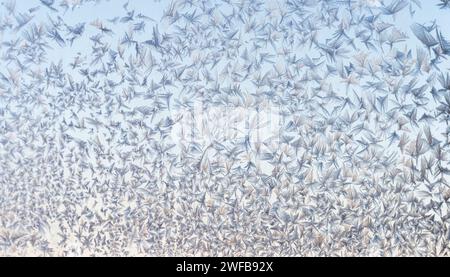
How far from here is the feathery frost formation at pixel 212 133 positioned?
1.79 m

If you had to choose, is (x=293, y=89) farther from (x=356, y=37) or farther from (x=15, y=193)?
(x=15, y=193)

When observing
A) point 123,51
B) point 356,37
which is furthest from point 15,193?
point 356,37

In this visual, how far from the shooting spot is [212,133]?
1.82m

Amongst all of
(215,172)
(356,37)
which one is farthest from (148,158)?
(356,37)

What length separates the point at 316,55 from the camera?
71.2 inches

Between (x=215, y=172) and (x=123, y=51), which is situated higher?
(x=123, y=51)

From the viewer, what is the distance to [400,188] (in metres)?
1.79

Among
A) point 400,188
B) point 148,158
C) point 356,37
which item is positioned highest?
point 356,37

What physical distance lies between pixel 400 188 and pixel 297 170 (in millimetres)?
288

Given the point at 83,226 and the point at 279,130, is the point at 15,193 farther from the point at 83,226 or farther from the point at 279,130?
the point at 279,130

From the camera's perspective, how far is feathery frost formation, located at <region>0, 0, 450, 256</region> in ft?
5.86

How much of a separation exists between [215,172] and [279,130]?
0.22 metres

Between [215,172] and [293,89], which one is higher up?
[293,89]
